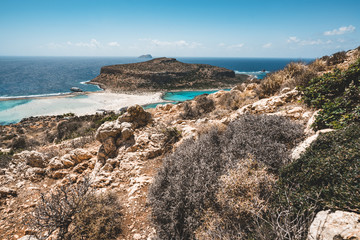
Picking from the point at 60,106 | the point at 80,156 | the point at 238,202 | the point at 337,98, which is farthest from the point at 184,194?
the point at 60,106

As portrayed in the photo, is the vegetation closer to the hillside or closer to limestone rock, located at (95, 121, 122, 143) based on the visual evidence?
the hillside

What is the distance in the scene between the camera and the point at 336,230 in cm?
173

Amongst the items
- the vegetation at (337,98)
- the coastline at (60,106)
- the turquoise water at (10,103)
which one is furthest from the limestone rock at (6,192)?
the turquoise water at (10,103)

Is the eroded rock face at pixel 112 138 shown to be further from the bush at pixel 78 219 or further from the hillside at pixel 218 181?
the bush at pixel 78 219

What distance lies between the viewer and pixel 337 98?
3.80 metres

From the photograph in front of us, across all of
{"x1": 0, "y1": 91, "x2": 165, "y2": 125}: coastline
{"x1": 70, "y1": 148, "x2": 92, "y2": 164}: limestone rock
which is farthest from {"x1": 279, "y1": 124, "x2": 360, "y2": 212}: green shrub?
{"x1": 0, "y1": 91, "x2": 165, "y2": 125}: coastline

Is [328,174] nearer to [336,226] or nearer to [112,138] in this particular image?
[336,226]

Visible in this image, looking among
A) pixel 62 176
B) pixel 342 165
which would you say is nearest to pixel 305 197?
pixel 342 165

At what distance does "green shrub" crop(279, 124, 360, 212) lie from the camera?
6.67ft

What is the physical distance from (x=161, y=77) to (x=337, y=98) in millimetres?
61377

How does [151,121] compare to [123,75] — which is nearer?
[151,121]

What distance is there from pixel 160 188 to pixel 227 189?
1.54 metres

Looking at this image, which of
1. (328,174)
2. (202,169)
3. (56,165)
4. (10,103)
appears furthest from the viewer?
(10,103)

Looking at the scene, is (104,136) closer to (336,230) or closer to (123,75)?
(336,230)
